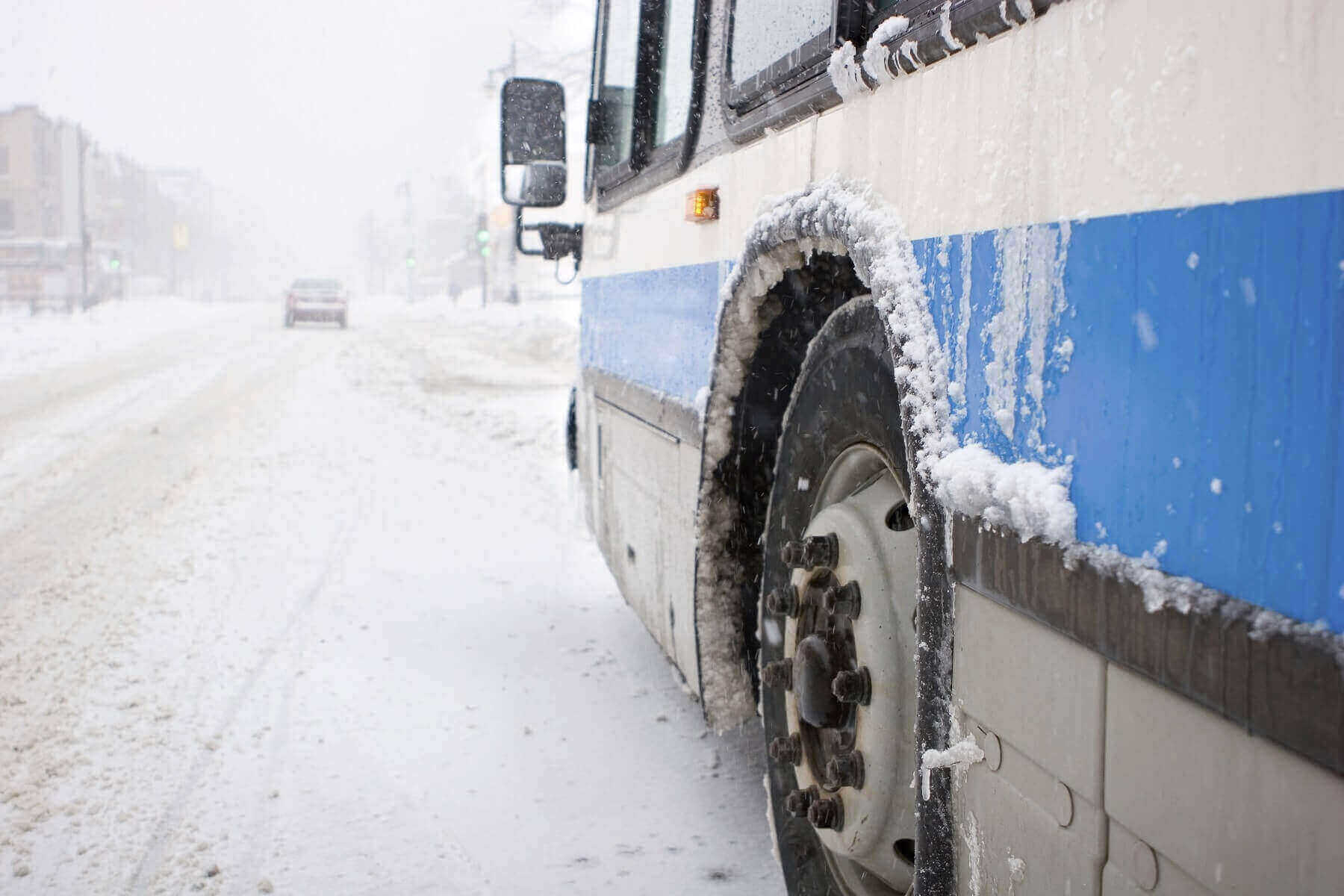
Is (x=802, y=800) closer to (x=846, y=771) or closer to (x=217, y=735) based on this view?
(x=846, y=771)

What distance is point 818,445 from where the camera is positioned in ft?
7.29

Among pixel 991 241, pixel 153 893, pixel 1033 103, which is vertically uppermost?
pixel 1033 103

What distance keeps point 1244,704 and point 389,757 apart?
299 centimetres

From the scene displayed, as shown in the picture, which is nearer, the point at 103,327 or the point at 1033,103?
the point at 1033,103

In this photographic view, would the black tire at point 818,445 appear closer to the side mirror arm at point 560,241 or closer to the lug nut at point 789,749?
the lug nut at point 789,749

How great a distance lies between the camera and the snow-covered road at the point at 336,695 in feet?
9.52

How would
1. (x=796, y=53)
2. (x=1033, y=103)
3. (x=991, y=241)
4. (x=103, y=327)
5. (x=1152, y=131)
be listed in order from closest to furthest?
1. (x=1152, y=131)
2. (x=1033, y=103)
3. (x=991, y=241)
4. (x=796, y=53)
5. (x=103, y=327)

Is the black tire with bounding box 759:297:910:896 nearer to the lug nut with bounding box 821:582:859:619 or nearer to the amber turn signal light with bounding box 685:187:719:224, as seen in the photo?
the lug nut with bounding box 821:582:859:619

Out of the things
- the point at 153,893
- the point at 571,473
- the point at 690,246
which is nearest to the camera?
the point at 153,893

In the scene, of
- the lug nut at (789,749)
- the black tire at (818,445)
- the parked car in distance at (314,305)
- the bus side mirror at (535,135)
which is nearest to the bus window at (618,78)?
the bus side mirror at (535,135)

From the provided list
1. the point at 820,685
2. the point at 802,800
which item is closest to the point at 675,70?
the point at 820,685

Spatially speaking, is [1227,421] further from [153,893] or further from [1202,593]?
[153,893]

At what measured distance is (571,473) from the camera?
6395mm

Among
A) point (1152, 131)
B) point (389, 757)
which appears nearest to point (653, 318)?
point (389, 757)
